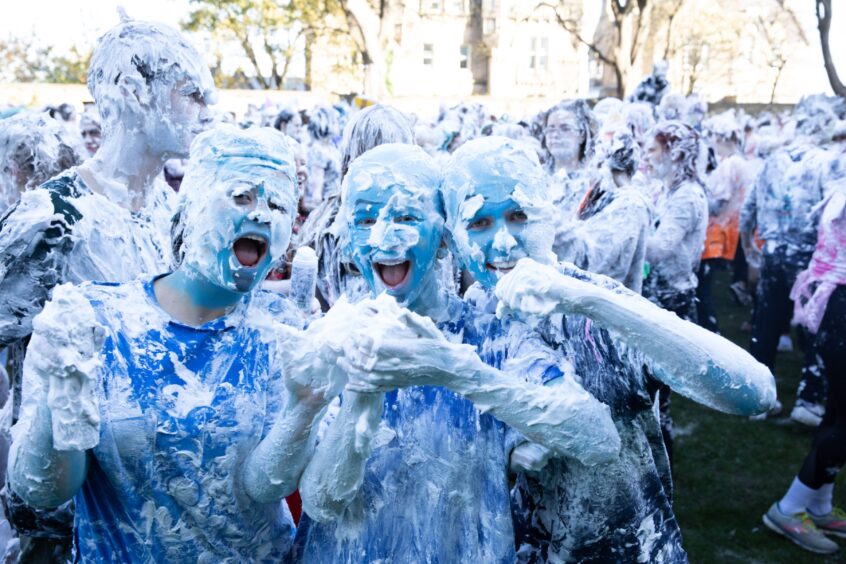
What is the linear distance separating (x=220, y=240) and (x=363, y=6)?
61.8 feet

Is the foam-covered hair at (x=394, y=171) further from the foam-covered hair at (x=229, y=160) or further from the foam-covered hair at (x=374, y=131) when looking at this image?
the foam-covered hair at (x=374, y=131)

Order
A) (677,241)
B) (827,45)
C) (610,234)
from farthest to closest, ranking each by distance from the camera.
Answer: (827,45), (677,241), (610,234)

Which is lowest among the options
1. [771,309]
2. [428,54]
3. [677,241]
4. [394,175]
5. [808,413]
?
[808,413]

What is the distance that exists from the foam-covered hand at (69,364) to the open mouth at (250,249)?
1.29 ft

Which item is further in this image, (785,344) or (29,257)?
(785,344)

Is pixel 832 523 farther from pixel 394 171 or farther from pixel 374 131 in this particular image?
pixel 394 171

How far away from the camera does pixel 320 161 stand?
6.65 metres

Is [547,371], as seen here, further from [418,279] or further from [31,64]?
[31,64]

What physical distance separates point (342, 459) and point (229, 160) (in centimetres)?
72

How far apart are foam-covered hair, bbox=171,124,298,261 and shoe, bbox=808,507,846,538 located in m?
4.25

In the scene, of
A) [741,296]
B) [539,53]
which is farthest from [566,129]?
[539,53]

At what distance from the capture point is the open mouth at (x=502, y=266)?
5.14 ft

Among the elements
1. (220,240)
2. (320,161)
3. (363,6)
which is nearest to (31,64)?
(363,6)

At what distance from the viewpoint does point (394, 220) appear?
1.56 m
